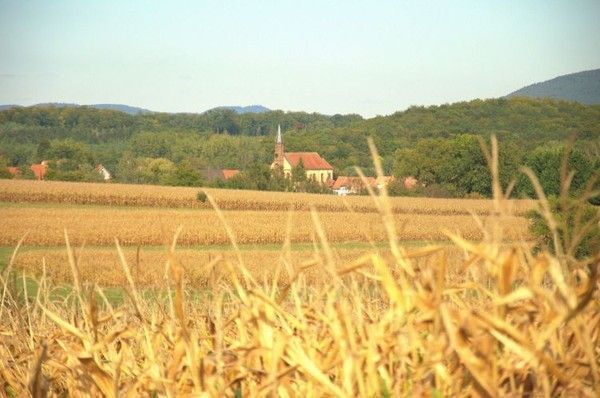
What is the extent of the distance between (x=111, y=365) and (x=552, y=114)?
11458cm

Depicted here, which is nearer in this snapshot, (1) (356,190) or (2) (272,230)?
(2) (272,230)

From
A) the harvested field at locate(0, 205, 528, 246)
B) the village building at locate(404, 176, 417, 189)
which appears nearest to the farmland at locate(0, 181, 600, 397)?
the harvested field at locate(0, 205, 528, 246)

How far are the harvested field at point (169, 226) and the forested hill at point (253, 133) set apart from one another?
1652 cm

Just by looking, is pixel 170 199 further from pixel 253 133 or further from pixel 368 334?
pixel 253 133

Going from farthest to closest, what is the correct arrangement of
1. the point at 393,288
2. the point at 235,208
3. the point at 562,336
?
1. the point at 235,208
2. the point at 562,336
3. the point at 393,288

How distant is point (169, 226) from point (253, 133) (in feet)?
446

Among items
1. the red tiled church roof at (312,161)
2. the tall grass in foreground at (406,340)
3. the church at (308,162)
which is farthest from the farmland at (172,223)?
the red tiled church roof at (312,161)

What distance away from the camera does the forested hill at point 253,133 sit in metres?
110

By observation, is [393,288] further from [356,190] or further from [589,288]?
[356,190]

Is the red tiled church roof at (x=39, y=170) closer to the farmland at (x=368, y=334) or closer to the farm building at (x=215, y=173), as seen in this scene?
the farm building at (x=215, y=173)

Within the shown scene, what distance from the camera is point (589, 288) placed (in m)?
1.33

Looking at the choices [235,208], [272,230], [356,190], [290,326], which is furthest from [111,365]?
[356,190]

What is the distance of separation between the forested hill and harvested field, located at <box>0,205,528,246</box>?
1652 centimetres

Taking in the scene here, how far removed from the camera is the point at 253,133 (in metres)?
195
